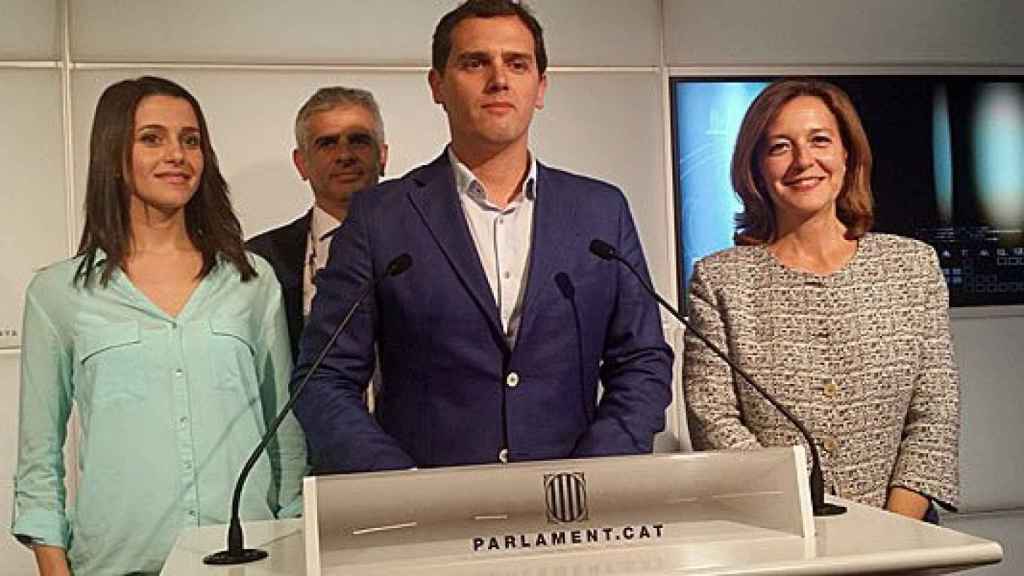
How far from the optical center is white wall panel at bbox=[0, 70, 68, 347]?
8.97 feet

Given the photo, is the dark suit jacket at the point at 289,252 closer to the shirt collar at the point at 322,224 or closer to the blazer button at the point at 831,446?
the shirt collar at the point at 322,224

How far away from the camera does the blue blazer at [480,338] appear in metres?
2.38

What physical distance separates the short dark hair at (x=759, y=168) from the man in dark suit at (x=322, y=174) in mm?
959

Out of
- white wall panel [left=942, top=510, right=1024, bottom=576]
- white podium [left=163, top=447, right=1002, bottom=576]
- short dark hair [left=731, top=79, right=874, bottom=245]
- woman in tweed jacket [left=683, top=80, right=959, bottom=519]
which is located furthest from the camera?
white wall panel [left=942, top=510, right=1024, bottom=576]

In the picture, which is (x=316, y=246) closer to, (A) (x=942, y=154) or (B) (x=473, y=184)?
(B) (x=473, y=184)

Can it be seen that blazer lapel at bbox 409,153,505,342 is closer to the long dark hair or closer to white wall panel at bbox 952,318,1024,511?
the long dark hair

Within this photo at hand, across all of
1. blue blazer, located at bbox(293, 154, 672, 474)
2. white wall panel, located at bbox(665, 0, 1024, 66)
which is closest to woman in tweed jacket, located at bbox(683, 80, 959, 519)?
blue blazer, located at bbox(293, 154, 672, 474)

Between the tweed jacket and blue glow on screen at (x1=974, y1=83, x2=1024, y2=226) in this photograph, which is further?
blue glow on screen at (x1=974, y1=83, x2=1024, y2=226)

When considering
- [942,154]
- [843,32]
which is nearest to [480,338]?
[843,32]

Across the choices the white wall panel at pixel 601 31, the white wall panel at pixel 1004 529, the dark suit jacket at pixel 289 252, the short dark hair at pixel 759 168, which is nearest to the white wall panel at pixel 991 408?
the white wall panel at pixel 1004 529

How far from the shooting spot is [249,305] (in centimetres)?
271

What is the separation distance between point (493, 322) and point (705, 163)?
1.03 meters

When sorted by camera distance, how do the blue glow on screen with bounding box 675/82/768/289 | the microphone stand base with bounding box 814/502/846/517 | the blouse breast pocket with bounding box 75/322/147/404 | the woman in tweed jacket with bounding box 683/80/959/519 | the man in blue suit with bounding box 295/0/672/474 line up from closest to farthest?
the microphone stand base with bounding box 814/502/846/517 → the man in blue suit with bounding box 295/0/672/474 → the blouse breast pocket with bounding box 75/322/147/404 → the woman in tweed jacket with bounding box 683/80/959/519 → the blue glow on screen with bounding box 675/82/768/289

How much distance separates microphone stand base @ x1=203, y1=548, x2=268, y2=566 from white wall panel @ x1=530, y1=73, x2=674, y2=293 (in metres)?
1.65
